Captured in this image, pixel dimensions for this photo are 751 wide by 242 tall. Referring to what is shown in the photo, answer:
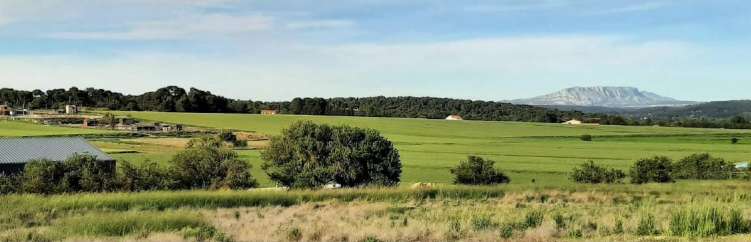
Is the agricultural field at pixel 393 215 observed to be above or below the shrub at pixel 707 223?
below

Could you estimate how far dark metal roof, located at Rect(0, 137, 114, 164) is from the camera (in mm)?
44906

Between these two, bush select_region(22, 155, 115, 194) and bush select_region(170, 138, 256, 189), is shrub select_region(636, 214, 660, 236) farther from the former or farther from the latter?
bush select_region(170, 138, 256, 189)

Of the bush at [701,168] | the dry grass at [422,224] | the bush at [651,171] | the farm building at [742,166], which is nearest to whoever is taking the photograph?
the dry grass at [422,224]

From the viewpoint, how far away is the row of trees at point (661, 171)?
46281 millimetres

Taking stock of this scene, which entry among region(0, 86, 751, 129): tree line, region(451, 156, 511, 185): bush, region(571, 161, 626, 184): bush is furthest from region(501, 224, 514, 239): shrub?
region(0, 86, 751, 129): tree line

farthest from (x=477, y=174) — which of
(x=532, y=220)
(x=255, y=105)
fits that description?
(x=255, y=105)

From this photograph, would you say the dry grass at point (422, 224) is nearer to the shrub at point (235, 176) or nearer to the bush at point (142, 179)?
the bush at point (142, 179)

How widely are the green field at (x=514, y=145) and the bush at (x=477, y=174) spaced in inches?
40.7

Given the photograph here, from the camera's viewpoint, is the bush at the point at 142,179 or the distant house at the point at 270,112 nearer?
the bush at the point at 142,179

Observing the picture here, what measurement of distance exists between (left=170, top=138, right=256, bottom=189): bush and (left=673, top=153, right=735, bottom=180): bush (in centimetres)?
3058

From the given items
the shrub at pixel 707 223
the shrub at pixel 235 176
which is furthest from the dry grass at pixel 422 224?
the shrub at pixel 235 176

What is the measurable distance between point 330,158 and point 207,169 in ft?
23.0

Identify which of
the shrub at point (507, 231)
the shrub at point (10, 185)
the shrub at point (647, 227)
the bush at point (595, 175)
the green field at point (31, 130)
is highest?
the shrub at point (647, 227)

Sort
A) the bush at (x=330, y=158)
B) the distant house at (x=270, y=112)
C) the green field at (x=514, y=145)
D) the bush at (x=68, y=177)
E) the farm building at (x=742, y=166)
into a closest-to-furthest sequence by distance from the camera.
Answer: the bush at (x=68, y=177) → the bush at (x=330, y=158) → the farm building at (x=742, y=166) → the green field at (x=514, y=145) → the distant house at (x=270, y=112)
